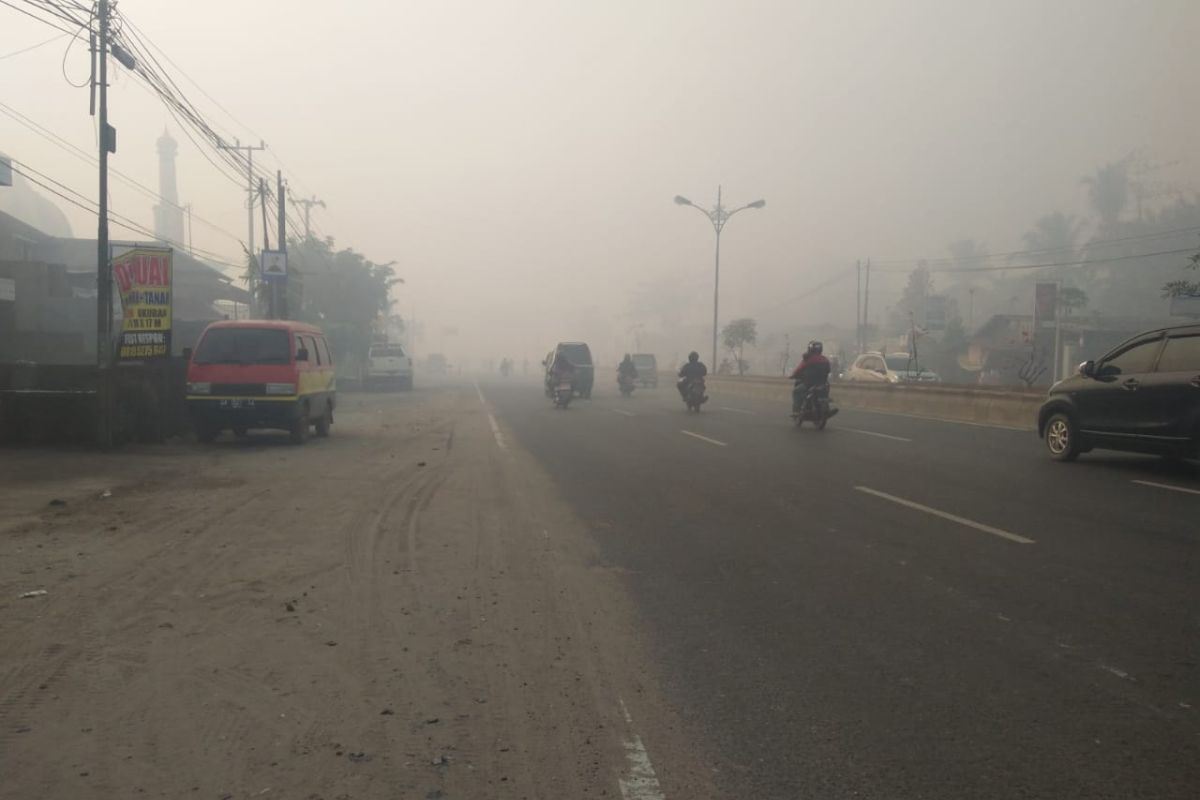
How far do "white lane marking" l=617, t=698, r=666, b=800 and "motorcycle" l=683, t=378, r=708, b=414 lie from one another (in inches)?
847

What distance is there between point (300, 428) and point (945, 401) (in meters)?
16.2

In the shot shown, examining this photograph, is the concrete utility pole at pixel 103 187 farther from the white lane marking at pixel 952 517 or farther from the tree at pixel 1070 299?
the tree at pixel 1070 299

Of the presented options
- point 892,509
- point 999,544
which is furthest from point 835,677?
point 892,509

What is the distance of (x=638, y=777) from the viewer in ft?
11.6

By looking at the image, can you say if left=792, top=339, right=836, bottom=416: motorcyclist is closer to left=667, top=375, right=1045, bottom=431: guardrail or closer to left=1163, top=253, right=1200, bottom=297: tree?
left=667, top=375, right=1045, bottom=431: guardrail

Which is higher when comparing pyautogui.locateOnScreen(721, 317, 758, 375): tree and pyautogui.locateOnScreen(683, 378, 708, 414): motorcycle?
pyautogui.locateOnScreen(721, 317, 758, 375): tree

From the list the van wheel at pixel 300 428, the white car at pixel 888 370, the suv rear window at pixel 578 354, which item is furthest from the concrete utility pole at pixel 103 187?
the white car at pixel 888 370

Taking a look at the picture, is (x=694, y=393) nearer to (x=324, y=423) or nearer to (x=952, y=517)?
(x=324, y=423)

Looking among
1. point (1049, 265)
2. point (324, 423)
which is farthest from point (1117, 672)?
point (1049, 265)

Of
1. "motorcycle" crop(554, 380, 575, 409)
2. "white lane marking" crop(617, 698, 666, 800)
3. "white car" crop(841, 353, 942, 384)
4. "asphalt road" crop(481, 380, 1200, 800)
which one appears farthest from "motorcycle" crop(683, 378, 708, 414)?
"white lane marking" crop(617, 698, 666, 800)

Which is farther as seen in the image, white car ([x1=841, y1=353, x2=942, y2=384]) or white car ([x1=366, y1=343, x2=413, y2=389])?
white car ([x1=366, y1=343, x2=413, y2=389])

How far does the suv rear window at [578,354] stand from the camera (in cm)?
3634

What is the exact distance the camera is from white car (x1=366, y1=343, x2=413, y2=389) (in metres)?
44.6

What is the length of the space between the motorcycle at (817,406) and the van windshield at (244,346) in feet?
34.2
